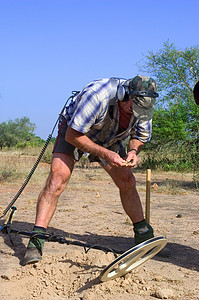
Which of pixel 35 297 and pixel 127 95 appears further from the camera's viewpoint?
pixel 127 95

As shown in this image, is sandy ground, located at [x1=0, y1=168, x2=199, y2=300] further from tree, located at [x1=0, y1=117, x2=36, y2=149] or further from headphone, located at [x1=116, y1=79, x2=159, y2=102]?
tree, located at [x1=0, y1=117, x2=36, y2=149]

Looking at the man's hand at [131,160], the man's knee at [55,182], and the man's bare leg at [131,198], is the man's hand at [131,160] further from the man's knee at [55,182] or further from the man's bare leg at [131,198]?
the man's knee at [55,182]

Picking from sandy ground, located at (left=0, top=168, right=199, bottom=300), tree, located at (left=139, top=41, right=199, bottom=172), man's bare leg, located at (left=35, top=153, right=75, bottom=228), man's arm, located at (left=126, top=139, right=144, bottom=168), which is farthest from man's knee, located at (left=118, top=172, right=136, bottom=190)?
tree, located at (left=139, top=41, right=199, bottom=172)

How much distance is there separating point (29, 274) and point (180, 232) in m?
2.39

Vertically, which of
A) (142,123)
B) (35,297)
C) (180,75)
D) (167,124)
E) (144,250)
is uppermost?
(180,75)

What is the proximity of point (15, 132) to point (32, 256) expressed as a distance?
3763 cm

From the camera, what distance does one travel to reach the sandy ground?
3203mm

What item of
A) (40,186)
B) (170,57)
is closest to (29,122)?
(170,57)

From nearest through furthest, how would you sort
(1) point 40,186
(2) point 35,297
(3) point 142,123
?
(2) point 35,297 < (3) point 142,123 < (1) point 40,186

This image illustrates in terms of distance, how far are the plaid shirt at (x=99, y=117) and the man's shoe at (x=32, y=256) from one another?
1.14 m

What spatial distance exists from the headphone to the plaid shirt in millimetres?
90

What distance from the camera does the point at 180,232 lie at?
5242 millimetres

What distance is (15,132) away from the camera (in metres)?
40.4

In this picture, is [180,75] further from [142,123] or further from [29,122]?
[29,122]
